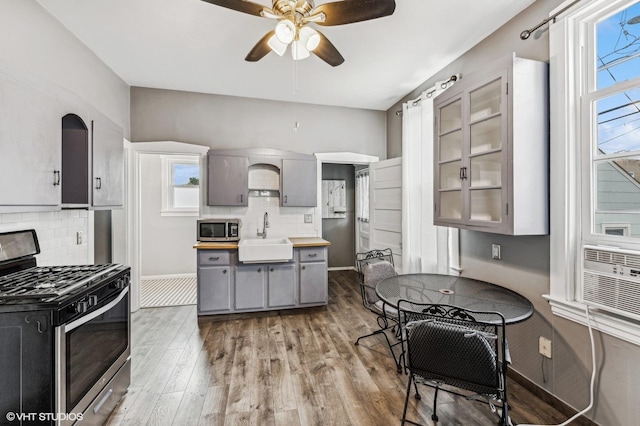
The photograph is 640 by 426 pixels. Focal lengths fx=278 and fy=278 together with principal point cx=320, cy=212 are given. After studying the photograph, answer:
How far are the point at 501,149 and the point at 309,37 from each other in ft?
5.09

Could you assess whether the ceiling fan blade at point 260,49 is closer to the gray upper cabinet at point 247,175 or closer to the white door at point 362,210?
the gray upper cabinet at point 247,175

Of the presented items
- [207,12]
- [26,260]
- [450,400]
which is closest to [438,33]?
[207,12]

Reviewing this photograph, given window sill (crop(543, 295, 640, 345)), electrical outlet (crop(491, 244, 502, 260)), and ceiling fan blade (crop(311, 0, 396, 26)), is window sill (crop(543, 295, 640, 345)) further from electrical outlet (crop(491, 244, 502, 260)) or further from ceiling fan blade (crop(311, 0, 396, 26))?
ceiling fan blade (crop(311, 0, 396, 26))

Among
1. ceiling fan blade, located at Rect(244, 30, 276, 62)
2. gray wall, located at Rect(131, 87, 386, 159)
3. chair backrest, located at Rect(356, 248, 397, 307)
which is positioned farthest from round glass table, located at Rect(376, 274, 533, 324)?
gray wall, located at Rect(131, 87, 386, 159)

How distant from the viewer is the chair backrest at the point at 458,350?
4.50 ft

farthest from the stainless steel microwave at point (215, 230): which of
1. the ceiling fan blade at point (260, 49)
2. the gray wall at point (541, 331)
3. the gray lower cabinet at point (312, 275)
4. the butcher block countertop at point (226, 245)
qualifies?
the gray wall at point (541, 331)

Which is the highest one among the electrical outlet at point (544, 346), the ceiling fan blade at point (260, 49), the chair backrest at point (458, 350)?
the ceiling fan blade at point (260, 49)

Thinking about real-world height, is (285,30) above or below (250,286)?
above

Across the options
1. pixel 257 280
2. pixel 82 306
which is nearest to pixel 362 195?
pixel 257 280

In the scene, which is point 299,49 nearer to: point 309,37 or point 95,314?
point 309,37

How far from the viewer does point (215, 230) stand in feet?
11.5

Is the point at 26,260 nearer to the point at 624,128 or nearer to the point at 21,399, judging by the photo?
the point at 21,399

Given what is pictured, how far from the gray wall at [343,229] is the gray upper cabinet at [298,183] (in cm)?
186

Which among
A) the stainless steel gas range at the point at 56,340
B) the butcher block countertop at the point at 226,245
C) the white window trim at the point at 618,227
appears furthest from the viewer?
the butcher block countertop at the point at 226,245
